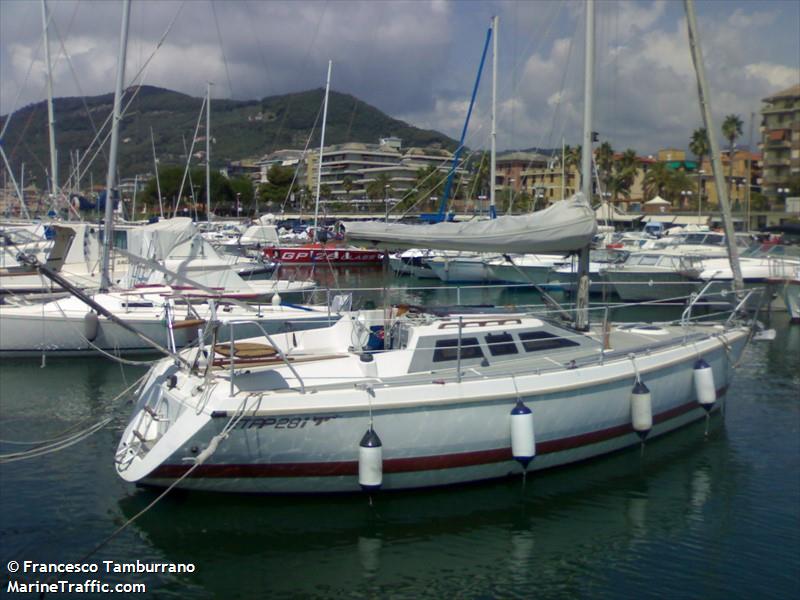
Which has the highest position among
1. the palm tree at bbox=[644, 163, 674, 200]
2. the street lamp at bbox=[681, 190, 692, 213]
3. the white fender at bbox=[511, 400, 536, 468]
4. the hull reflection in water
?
the palm tree at bbox=[644, 163, 674, 200]

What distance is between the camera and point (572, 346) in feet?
41.4

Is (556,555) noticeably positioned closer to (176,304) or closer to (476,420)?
(476,420)

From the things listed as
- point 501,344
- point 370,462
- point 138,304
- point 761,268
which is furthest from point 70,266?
point 761,268

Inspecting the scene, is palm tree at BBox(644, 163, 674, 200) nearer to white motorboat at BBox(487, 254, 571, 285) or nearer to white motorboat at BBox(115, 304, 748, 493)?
white motorboat at BBox(487, 254, 571, 285)

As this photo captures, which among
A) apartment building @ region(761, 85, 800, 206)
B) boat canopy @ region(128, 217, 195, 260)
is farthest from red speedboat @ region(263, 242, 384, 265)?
apartment building @ region(761, 85, 800, 206)

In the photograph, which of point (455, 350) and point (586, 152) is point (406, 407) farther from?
point (586, 152)

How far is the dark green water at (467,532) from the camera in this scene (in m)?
9.10

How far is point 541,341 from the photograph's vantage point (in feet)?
40.9

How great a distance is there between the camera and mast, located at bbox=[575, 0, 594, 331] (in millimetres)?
13266

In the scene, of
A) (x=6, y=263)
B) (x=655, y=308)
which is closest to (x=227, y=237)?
(x=6, y=263)

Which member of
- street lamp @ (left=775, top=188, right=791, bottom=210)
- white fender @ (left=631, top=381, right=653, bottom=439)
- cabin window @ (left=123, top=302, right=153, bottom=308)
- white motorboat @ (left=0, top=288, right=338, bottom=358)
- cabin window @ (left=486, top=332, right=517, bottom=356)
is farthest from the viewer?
street lamp @ (left=775, top=188, right=791, bottom=210)

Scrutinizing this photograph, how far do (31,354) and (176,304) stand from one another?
3.98 meters

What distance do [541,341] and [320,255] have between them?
31451 millimetres

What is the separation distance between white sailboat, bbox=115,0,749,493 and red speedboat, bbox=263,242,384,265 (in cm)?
3014
